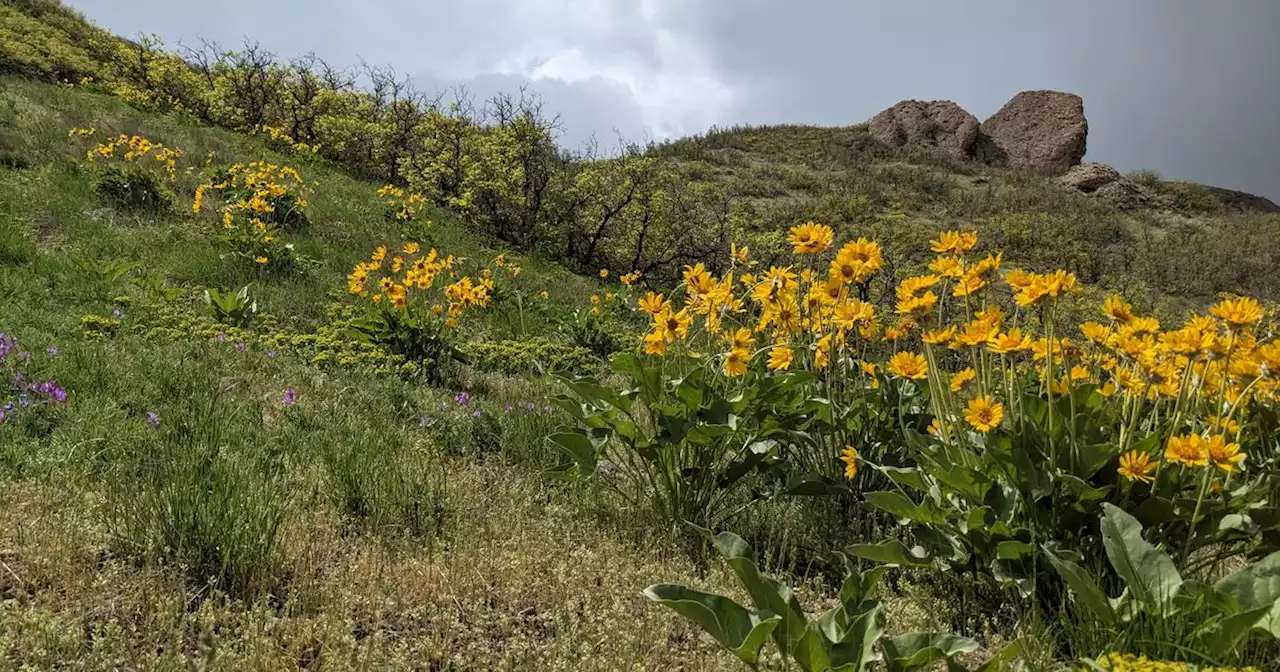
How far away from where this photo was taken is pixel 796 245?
2408mm

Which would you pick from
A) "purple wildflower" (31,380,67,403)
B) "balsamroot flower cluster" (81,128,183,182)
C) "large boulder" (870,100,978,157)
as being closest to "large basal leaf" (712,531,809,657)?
"purple wildflower" (31,380,67,403)

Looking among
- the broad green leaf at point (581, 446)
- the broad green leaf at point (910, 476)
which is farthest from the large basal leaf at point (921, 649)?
the broad green leaf at point (581, 446)

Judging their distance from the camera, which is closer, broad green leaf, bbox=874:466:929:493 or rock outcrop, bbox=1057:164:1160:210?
broad green leaf, bbox=874:466:929:493

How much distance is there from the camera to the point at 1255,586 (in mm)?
1367

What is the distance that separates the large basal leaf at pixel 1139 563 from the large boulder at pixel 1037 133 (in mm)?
33482

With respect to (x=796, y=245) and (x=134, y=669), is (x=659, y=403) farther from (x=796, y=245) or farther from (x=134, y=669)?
(x=134, y=669)

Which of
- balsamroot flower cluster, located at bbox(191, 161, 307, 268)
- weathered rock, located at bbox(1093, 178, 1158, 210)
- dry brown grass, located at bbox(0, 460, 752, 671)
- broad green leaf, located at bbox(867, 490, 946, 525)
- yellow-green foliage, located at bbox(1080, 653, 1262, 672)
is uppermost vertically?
weathered rock, located at bbox(1093, 178, 1158, 210)

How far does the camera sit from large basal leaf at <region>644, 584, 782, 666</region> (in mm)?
1289

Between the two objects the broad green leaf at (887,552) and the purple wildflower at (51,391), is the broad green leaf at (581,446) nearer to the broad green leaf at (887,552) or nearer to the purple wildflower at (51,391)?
the broad green leaf at (887,552)

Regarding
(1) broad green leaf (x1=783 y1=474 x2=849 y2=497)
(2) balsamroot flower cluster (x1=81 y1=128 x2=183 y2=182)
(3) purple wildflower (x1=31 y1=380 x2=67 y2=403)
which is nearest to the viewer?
(1) broad green leaf (x1=783 y1=474 x2=849 y2=497)

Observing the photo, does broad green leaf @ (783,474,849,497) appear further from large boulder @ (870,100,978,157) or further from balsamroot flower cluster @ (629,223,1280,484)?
large boulder @ (870,100,978,157)

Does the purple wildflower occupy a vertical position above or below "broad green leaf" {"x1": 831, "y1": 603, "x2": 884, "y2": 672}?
above

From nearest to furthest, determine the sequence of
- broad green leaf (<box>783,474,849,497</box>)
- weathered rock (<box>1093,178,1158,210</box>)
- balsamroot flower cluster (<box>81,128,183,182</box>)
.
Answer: broad green leaf (<box>783,474,849,497</box>) < balsamroot flower cluster (<box>81,128,183,182</box>) < weathered rock (<box>1093,178,1158,210</box>)

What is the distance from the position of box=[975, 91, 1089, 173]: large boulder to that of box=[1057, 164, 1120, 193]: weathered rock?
221 cm
